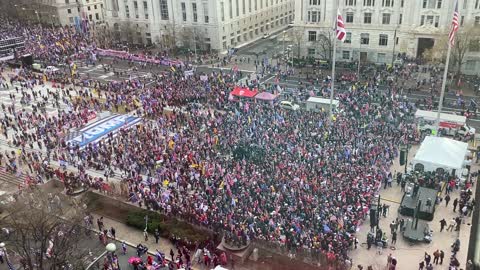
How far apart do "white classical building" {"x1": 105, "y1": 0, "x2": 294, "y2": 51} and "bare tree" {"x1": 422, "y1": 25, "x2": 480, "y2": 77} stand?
1316 inches

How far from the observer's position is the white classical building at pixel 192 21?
2832 inches

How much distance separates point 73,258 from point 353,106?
93.5ft

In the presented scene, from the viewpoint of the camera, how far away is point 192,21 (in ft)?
242

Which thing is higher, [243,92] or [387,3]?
[387,3]

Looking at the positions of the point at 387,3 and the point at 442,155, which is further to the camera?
the point at 387,3

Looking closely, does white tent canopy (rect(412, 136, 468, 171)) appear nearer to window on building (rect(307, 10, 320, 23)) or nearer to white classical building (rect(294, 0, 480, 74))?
white classical building (rect(294, 0, 480, 74))

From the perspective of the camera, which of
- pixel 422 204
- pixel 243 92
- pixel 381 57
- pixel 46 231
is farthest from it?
pixel 381 57

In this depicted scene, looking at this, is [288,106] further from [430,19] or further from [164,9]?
[164,9]

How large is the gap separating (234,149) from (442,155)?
15609 mm

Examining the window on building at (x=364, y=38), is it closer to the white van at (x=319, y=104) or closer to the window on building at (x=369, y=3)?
the window on building at (x=369, y=3)

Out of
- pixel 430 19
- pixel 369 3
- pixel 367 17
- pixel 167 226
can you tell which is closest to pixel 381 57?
pixel 367 17

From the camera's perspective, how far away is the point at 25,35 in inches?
3280

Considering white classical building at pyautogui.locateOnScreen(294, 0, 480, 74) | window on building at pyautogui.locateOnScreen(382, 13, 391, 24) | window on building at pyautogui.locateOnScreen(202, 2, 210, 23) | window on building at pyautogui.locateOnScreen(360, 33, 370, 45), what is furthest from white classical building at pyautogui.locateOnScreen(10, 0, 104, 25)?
window on building at pyautogui.locateOnScreen(382, 13, 391, 24)

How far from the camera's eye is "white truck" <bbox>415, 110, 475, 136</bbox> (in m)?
37.8
